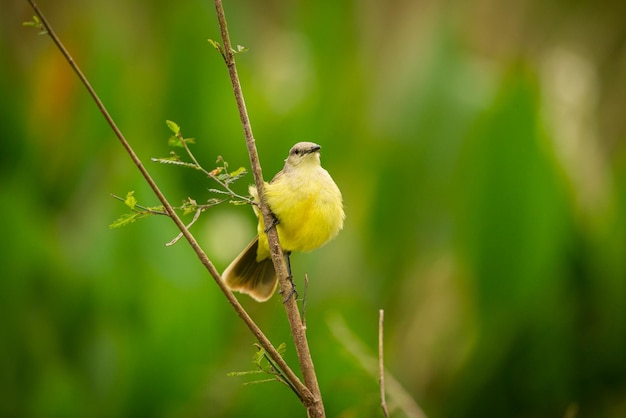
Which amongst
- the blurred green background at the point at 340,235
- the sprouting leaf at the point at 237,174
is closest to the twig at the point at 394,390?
the blurred green background at the point at 340,235

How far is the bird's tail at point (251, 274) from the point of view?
2684mm

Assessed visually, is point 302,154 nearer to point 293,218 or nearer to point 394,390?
point 293,218

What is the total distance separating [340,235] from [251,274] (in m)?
1.31

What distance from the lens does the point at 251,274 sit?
8.91 ft

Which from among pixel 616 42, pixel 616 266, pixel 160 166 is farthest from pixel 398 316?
pixel 616 42

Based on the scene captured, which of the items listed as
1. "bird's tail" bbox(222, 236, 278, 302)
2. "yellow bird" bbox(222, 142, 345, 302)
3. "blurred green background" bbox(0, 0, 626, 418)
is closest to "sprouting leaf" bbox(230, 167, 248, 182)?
"yellow bird" bbox(222, 142, 345, 302)

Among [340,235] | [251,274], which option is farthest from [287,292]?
[340,235]

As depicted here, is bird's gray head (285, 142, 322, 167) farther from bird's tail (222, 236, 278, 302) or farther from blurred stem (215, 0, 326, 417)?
blurred stem (215, 0, 326, 417)

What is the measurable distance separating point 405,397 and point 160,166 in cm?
196

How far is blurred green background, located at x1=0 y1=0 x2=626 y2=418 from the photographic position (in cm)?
337

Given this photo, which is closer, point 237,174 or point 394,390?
point 237,174

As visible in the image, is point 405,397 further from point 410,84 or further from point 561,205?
point 410,84

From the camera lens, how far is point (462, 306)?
162 inches

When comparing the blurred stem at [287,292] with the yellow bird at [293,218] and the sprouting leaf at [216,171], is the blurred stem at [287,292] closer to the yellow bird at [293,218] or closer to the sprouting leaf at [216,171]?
the sprouting leaf at [216,171]
